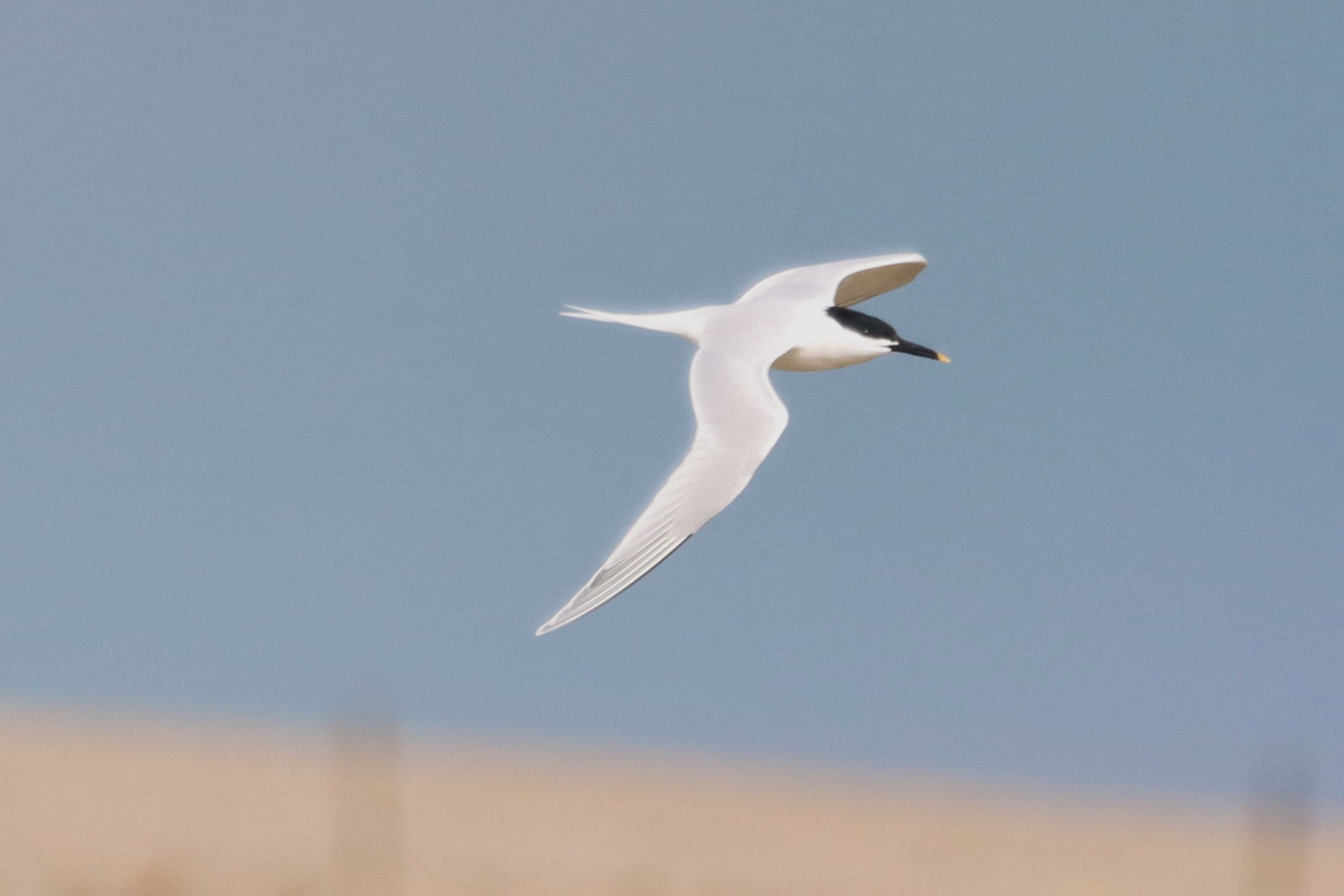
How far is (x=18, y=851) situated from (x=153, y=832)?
2.59 ft

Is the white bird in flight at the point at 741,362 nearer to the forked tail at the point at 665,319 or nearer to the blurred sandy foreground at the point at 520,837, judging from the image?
the forked tail at the point at 665,319

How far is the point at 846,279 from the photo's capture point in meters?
5.24

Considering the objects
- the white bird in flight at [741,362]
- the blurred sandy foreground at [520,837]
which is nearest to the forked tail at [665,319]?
the white bird in flight at [741,362]

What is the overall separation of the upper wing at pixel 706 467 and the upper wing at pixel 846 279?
1039 mm

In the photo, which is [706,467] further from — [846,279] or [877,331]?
[846,279]

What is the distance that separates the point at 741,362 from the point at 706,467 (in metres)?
0.67

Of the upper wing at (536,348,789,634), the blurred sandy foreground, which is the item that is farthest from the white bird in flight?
the blurred sandy foreground

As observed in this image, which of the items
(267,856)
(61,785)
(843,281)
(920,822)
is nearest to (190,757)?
(61,785)

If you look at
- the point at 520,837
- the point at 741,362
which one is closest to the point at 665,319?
the point at 741,362

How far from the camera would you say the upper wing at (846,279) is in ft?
15.9

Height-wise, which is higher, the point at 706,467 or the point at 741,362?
the point at 741,362

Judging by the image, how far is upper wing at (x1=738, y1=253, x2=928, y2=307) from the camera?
484 cm

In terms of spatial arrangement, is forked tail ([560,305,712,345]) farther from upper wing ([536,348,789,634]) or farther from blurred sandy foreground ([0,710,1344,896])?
blurred sandy foreground ([0,710,1344,896])

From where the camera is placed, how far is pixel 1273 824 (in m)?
6.81
